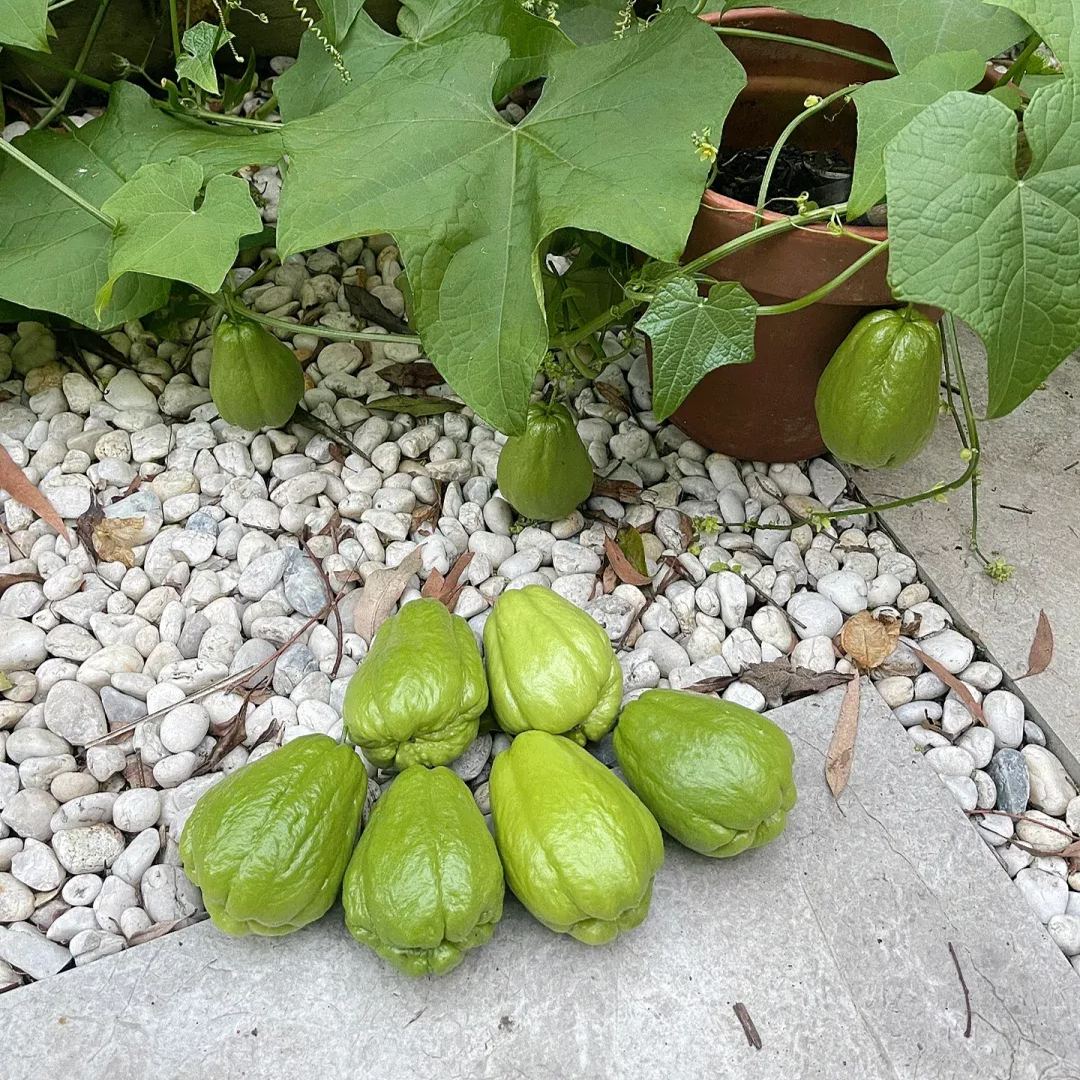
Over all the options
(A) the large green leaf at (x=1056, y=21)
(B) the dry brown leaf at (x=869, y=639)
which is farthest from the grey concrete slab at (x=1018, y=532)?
(A) the large green leaf at (x=1056, y=21)

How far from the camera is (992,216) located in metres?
1.01

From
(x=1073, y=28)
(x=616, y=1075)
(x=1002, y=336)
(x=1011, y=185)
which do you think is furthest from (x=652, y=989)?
(x=1073, y=28)

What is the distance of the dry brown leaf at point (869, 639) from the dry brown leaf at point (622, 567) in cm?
30

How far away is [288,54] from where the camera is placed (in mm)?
2279

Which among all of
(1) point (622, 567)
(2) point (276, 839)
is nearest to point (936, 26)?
Answer: (1) point (622, 567)

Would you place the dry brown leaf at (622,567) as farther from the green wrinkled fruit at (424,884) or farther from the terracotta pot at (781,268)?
the green wrinkled fruit at (424,884)

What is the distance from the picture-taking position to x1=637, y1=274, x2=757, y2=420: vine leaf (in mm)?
1200

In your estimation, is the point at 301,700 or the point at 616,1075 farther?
the point at 301,700

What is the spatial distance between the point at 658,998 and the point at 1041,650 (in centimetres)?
79

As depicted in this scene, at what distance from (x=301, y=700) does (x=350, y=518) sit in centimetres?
34

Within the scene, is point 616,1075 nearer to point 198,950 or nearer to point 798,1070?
point 798,1070

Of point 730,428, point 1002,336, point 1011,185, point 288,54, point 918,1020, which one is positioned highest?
point 1011,185

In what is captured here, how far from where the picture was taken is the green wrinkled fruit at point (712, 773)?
3.57 ft

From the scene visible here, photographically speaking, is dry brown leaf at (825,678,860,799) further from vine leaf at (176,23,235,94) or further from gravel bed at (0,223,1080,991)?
vine leaf at (176,23,235,94)
